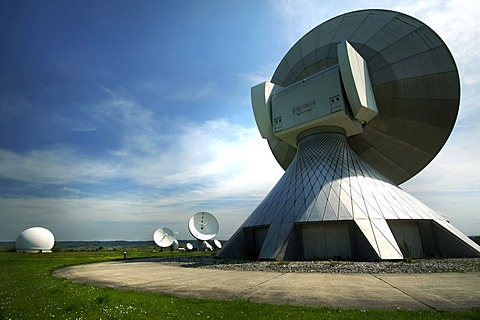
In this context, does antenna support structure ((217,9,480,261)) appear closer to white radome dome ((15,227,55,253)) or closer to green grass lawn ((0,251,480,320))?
green grass lawn ((0,251,480,320))

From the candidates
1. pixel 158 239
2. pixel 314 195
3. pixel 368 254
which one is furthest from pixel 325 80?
pixel 158 239

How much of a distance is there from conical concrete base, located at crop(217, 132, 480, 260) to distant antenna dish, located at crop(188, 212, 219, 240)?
34626 mm

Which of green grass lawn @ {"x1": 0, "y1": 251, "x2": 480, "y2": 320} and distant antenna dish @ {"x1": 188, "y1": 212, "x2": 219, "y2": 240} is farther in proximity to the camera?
distant antenna dish @ {"x1": 188, "y1": 212, "x2": 219, "y2": 240}

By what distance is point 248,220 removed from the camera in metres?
23.3

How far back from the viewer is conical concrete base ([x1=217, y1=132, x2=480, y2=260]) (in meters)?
17.8

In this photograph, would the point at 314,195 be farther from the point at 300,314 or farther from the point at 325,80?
the point at 300,314

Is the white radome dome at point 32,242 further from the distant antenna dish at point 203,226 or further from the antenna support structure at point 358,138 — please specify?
the antenna support structure at point 358,138

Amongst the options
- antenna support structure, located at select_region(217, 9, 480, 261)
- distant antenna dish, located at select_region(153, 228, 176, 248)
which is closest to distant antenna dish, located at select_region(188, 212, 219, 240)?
distant antenna dish, located at select_region(153, 228, 176, 248)

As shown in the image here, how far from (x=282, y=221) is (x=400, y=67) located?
16630 mm

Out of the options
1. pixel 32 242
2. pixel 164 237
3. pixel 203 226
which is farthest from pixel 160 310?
pixel 32 242

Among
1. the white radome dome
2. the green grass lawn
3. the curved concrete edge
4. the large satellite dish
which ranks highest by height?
the large satellite dish

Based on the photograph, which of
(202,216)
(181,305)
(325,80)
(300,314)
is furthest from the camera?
(202,216)

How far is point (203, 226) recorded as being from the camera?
57.5 meters

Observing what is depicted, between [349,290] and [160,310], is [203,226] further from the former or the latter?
[160,310]
